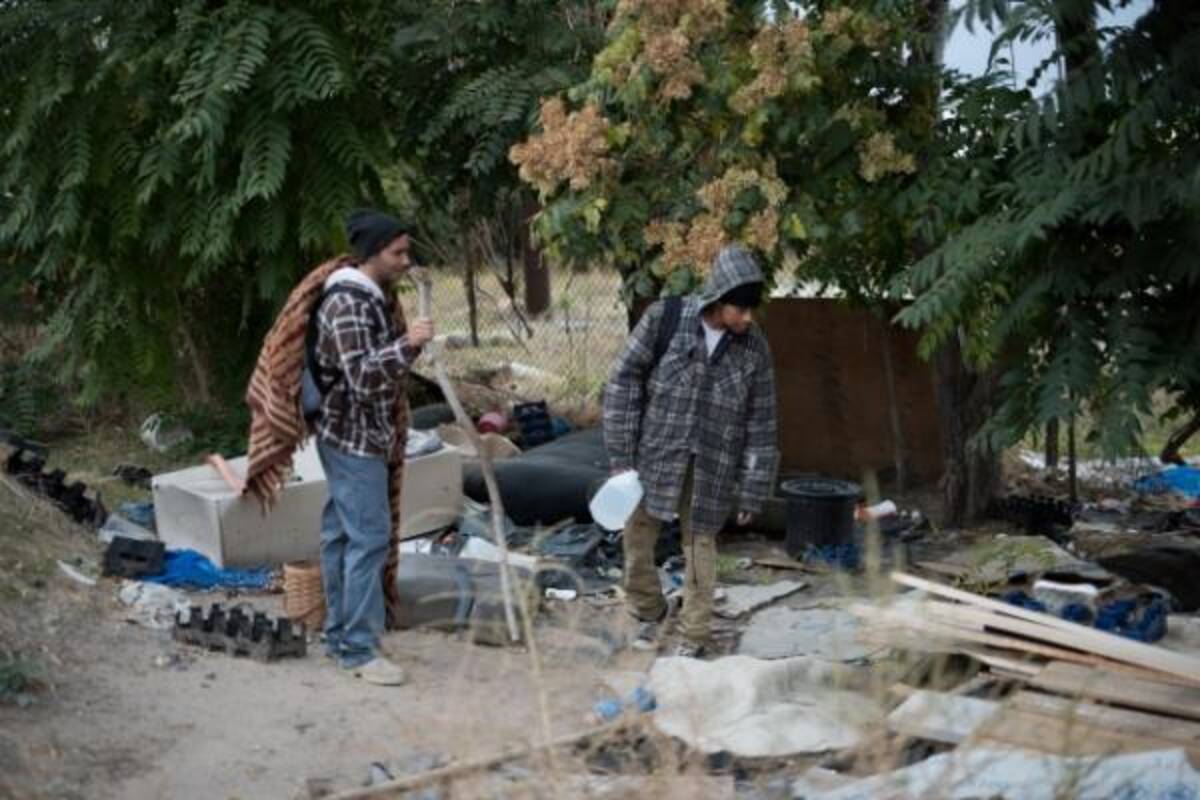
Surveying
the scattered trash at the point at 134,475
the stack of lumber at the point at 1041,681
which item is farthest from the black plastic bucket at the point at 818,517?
the scattered trash at the point at 134,475

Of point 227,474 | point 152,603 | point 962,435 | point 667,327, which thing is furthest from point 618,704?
point 962,435

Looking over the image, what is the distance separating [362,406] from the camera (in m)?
6.18

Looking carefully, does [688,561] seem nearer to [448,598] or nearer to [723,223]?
[448,598]

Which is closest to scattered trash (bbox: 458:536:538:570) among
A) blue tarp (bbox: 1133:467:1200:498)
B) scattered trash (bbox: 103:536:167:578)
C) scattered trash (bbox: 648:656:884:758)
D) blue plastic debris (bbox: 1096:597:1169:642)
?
scattered trash (bbox: 103:536:167:578)

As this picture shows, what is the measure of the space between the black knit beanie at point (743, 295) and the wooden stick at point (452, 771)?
2059 mm

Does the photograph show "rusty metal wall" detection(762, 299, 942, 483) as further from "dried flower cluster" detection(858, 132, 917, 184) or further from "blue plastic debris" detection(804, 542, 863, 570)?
"dried flower cluster" detection(858, 132, 917, 184)

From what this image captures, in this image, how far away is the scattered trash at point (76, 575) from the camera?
7492 mm

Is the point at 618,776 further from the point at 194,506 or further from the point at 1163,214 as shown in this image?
the point at 194,506

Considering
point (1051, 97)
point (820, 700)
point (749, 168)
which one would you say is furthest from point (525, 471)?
point (1051, 97)

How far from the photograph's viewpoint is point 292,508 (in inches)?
321

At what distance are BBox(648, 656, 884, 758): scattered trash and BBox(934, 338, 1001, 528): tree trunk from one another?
373 cm

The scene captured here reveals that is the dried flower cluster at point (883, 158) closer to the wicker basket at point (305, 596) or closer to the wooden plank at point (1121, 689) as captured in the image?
the wooden plank at point (1121, 689)

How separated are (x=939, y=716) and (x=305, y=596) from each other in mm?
3165

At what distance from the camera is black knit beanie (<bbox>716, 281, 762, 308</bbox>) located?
6.21 metres
